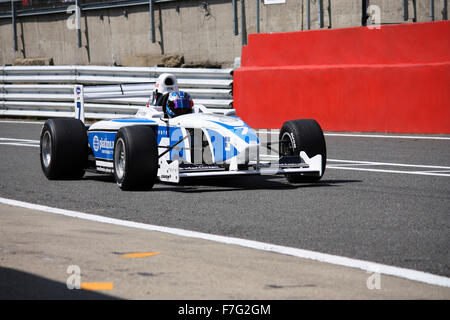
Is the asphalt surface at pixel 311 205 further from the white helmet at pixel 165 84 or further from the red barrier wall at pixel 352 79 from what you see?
the red barrier wall at pixel 352 79

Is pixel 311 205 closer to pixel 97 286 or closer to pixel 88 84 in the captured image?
pixel 97 286

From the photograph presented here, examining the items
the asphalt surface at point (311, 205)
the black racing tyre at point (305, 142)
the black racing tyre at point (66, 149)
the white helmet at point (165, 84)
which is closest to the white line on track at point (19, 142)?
the asphalt surface at point (311, 205)

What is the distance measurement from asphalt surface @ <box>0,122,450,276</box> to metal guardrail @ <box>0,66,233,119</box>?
22.7ft

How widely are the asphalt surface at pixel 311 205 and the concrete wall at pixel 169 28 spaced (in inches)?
413

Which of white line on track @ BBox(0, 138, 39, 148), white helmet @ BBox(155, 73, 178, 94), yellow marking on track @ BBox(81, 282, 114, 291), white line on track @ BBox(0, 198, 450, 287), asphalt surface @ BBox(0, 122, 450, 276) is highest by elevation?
white helmet @ BBox(155, 73, 178, 94)

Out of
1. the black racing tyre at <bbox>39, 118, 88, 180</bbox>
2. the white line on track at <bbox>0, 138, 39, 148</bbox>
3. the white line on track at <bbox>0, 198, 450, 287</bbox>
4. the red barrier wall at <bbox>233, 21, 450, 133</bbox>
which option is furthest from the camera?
the white line on track at <bbox>0, 138, 39, 148</bbox>

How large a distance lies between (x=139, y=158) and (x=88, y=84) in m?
13.5

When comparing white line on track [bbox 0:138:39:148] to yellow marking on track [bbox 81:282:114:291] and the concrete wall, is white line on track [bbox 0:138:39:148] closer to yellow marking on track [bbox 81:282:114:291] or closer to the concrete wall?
the concrete wall

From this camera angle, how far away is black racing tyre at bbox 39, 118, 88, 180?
10.7 m

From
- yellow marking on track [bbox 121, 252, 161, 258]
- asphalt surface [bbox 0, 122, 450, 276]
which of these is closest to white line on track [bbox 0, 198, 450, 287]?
asphalt surface [bbox 0, 122, 450, 276]

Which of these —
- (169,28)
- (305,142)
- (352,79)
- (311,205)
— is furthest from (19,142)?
(169,28)

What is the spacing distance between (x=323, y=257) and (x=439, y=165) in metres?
6.28

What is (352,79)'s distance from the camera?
1647 cm
